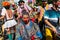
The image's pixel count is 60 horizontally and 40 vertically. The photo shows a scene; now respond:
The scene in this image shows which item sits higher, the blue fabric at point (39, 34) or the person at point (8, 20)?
the person at point (8, 20)

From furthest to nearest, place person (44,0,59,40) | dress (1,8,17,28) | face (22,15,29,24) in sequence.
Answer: dress (1,8,17,28) < face (22,15,29,24) < person (44,0,59,40)

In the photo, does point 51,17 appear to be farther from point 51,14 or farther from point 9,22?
point 9,22

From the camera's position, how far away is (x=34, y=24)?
289 inches

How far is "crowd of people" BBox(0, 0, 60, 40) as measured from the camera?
7.11m

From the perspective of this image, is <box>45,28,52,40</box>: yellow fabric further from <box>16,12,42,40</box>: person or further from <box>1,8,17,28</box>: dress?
<box>1,8,17,28</box>: dress

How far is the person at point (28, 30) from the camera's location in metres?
7.30

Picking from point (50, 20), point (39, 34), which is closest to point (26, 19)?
point (39, 34)

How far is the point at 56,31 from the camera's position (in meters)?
7.04

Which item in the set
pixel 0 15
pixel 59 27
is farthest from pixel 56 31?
pixel 0 15

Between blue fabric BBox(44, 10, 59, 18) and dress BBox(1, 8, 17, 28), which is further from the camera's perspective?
dress BBox(1, 8, 17, 28)

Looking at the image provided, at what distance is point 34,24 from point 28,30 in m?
0.25

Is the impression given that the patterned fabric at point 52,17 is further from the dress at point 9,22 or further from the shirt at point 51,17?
the dress at point 9,22

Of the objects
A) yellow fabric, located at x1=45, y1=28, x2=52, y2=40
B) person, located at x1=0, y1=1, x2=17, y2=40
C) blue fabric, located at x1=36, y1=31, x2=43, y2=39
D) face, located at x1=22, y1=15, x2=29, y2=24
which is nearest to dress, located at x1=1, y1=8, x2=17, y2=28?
person, located at x1=0, y1=1, x2=17, y2=40

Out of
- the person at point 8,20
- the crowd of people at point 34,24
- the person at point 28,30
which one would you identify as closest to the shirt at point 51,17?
the crowd of people at point 34,24
